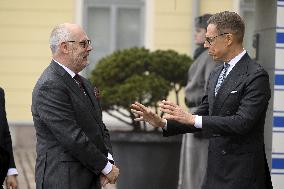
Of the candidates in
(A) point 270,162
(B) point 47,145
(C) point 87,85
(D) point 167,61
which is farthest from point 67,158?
(D) point 167,61

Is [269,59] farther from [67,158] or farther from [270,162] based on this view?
[67,158]

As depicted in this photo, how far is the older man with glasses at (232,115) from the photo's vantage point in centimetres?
548

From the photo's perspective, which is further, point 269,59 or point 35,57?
point 35,57

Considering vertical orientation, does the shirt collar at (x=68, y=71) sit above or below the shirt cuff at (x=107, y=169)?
above

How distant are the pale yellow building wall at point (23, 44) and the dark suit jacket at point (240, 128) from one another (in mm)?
9555

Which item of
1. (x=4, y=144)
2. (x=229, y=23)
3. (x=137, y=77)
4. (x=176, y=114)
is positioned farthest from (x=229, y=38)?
(x=137, y=77)

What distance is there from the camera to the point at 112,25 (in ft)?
51.7

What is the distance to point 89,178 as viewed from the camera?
5.62 meters

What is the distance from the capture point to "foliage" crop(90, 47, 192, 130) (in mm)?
9516

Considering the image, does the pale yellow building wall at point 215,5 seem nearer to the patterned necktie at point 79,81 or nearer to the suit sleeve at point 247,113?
the patterned necktie at point 79,81

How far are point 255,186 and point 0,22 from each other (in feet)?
32.5

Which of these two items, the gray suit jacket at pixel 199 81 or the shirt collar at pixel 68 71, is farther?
the gray suit jacket at pixel 199 81

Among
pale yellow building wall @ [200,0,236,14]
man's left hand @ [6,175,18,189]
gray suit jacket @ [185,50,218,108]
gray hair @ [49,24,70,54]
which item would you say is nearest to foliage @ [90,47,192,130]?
gray suit jacket @ [185,50,218,108]

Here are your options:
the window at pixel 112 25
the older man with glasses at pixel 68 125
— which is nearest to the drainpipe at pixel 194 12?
the window at pixel 112 25
